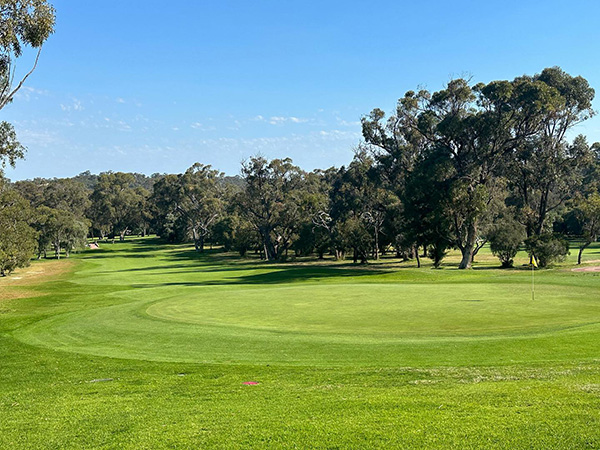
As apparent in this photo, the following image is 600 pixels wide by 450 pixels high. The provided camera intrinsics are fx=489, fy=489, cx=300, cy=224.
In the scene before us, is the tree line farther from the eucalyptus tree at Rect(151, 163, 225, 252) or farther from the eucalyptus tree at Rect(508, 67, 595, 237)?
the eucalyptus tree at Rect(151, 163, 225, 252)

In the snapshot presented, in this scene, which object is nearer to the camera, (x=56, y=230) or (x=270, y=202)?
(x=270, y=202)

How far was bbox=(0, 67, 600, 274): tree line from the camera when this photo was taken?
4800 centimetres

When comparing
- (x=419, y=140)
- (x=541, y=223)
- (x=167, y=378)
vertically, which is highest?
(x=419, y=140)

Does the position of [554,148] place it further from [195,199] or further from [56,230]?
[56,230]

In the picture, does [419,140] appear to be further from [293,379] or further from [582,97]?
[293,379]

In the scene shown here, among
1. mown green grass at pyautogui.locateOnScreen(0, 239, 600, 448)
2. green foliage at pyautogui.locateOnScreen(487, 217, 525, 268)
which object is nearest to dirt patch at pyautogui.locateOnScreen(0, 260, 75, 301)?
mown green grass at pyautogui.locateOnScreen(0, 239, 600, 448)

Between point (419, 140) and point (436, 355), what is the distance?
5326 centimetres

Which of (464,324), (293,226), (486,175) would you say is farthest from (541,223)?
(464,324)

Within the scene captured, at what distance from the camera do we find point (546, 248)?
47.5 metres

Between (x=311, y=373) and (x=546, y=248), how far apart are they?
140 ft

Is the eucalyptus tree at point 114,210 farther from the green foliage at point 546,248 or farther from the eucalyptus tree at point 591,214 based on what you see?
the eucalyptus tree at point 591,214

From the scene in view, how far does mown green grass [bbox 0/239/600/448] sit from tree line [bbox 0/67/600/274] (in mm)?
25228

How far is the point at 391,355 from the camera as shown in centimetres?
1364

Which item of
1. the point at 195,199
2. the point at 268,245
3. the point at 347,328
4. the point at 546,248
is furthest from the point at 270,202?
the point at 347,328
